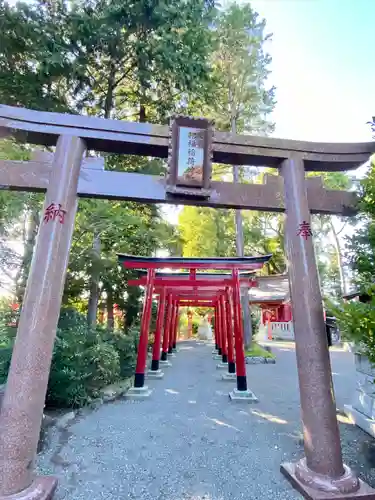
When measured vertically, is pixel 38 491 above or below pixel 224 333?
below

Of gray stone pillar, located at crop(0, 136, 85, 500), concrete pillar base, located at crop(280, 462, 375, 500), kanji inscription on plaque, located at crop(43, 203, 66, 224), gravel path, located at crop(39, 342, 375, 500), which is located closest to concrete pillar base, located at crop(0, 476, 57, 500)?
gray stone pillar, located at crop(0, 136, 85, 500)

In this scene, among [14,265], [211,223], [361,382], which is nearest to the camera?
[361,382]

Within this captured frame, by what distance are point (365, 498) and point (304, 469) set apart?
514 millimetres

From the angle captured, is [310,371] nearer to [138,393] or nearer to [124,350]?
[138,393]

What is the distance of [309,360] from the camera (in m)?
3.01

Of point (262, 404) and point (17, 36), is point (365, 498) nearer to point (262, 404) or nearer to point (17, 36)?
point (262, 404)

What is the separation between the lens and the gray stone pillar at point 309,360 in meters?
2.72

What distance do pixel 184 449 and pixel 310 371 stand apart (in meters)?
2.15

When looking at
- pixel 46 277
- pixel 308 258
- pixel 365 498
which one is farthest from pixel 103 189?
pixel 365 498

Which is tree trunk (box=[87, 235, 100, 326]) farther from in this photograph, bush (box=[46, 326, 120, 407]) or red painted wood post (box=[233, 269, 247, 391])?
red painted wood post (box=[233, 269, 247, 391])

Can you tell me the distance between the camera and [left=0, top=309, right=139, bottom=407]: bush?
18.0 ft

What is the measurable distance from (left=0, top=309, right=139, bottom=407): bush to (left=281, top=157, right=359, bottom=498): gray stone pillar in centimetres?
397

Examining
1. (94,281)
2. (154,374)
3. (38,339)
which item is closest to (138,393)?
(154,374)

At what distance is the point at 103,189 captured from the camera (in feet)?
10.9
